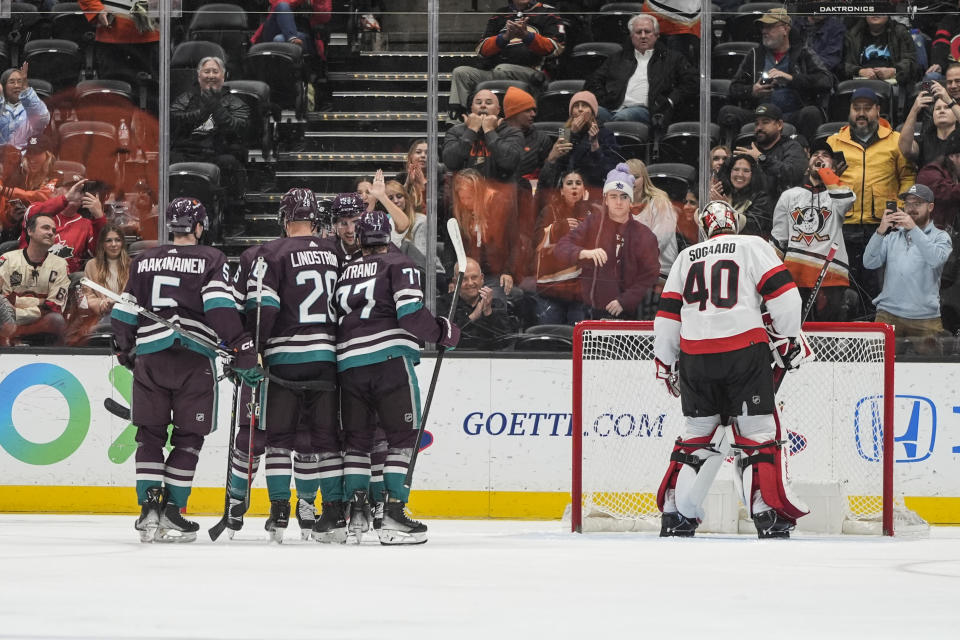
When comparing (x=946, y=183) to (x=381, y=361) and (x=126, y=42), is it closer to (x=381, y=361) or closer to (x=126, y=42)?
(x=381, y=361)

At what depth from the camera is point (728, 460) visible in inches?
243

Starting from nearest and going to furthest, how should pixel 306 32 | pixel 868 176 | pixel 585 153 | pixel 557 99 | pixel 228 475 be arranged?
pixel 228 475 < pixel 868 176 < pixel 585 153 < pixel 557 99 < pixel 306 32

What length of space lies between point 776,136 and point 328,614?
489cm

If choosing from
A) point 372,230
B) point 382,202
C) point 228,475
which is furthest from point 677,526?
point 382,202

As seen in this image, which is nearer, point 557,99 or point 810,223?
point 810,223

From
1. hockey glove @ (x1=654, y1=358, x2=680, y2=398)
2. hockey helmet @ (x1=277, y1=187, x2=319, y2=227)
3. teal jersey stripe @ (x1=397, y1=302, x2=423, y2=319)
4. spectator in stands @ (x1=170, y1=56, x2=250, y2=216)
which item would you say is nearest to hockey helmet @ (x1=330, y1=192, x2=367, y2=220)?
hockey helmet @ (x1=277, y1=187, x2=319, y2=227)

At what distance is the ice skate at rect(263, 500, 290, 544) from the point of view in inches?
202

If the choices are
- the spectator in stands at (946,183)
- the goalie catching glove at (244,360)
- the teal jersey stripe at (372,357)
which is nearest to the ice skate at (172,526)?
the goalie catching glove at (244,360)

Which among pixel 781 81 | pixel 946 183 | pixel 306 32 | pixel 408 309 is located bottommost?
pixel 408 309

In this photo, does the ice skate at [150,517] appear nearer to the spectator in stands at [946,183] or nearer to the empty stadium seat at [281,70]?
the empty stadium seat at [281,70]

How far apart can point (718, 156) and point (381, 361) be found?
2793mm

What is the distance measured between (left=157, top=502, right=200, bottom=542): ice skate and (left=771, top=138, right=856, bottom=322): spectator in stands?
11.3 ft

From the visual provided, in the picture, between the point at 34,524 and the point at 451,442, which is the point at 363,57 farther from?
the point at 34,524

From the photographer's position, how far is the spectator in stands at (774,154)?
720cm
